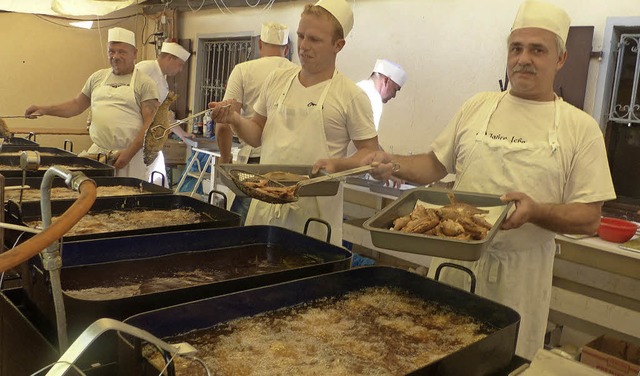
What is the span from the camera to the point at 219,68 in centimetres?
739

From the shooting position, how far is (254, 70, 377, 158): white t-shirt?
8.23 ft

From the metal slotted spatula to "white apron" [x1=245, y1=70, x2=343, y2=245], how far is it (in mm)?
428

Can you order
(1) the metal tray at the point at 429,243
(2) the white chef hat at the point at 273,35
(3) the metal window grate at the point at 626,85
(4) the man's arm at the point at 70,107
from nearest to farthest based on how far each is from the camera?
(1) the metal tray at the point at 429,243 < (3) the metal window grate at the point at 626,85 < (2) the white chef hat at the point at 273,35 < (4) the man's arm at the point at 70,107

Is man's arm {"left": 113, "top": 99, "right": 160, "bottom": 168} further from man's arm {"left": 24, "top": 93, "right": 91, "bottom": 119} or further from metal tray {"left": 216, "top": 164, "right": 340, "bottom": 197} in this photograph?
metal tray {"left": 216, "top": 164, "right": 340, "bottom": 197}

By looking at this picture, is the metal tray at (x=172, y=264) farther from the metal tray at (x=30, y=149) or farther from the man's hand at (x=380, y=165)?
the metal tray at (x=30, y=149)

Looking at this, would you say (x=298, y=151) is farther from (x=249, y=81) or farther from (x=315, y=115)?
(x=249, y=81)

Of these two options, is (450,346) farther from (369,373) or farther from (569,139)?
(569,139)

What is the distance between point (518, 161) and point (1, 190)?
5.48 ft

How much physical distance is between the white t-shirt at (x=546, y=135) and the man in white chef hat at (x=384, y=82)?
8.49 ft

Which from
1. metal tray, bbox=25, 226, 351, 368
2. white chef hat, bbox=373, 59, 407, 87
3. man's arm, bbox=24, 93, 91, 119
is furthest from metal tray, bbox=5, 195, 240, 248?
white chef hat, bbox=373, 59, 407, 87

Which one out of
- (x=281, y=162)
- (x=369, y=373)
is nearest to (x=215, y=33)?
(x=281, y=162)

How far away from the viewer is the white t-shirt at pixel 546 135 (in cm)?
185

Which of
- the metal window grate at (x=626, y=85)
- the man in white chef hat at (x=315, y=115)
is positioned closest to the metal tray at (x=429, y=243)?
the man in white chef hat at (x=315, y=115)

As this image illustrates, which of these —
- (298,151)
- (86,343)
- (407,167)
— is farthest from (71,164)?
(86,343)
